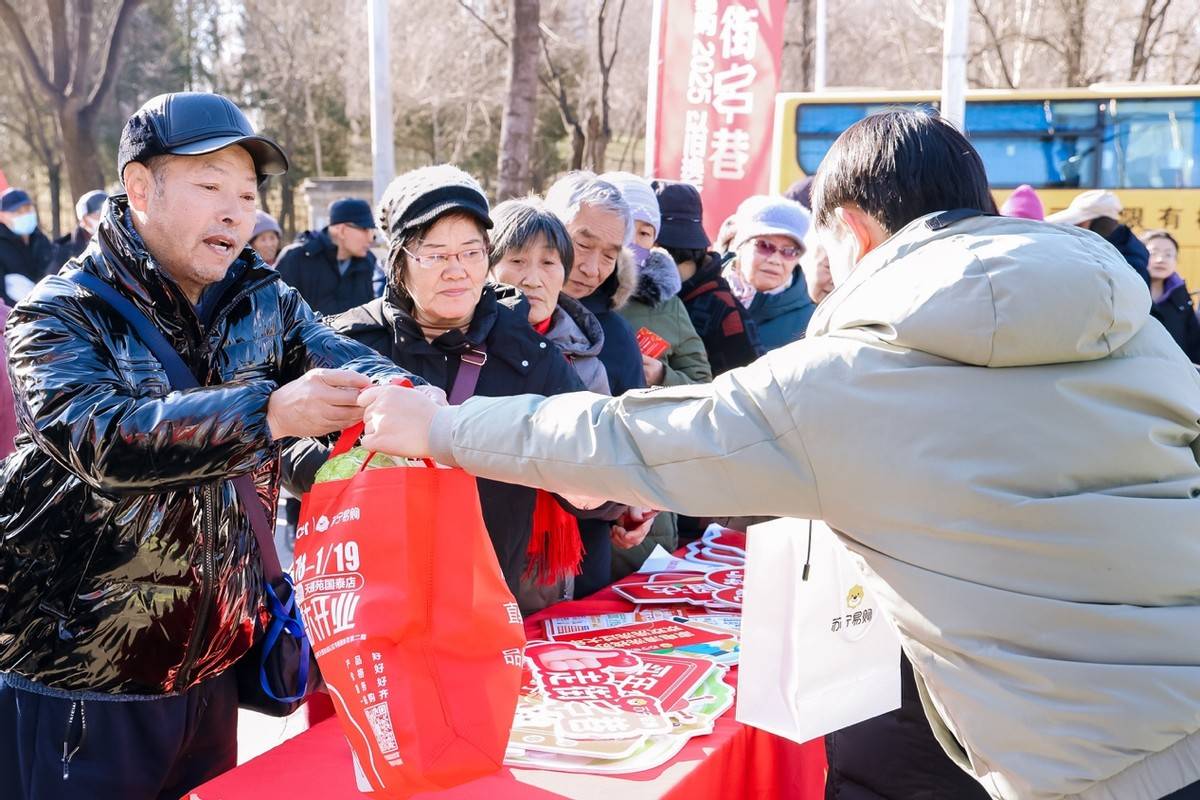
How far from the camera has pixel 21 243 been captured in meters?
8.39

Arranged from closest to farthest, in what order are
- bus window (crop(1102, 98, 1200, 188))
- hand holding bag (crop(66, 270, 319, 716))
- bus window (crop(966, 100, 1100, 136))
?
hand holding bag (crop(66, 270, 319, 716)), bus window (crop(1102, 98, 1200, 188)), bus window (crop(966, 100, 1100, 136))

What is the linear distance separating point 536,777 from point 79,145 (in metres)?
12.6

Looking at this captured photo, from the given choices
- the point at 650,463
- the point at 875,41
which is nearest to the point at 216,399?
the point at 650,463

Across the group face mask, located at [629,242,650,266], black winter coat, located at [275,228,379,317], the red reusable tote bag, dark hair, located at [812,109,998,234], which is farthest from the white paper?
black winter coat, located at [275,228,379,317]

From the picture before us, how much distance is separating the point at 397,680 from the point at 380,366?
0.63m

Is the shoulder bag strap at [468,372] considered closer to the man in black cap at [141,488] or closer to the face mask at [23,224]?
the man in black cap at [141,488]

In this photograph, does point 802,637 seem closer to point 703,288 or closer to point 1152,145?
point 703,288

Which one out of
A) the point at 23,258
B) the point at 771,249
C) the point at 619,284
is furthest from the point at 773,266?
the point at 23,258

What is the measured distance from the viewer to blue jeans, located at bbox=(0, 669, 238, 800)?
171 centimetres

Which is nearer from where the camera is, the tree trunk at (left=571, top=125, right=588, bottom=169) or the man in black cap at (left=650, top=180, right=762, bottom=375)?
the man in black cap at (left=650, top=180, right=762, bottom=375)

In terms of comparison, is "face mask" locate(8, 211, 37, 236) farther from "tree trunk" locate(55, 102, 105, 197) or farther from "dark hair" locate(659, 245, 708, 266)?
"dark hair" locate(659, 245, 708, 266)

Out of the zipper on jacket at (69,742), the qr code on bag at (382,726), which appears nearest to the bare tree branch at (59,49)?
the zipper on jacket at (69,742)

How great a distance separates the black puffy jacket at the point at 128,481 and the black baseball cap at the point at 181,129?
0.12 metres

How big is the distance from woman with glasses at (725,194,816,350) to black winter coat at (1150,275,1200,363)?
153 inches
